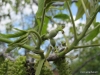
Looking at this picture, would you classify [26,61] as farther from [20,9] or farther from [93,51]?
[93,51]

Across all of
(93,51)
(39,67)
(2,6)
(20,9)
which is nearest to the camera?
(39,67)

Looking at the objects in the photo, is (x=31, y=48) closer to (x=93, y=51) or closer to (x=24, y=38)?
(x=24, y=38)

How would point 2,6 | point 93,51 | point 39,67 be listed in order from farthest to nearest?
point 93,51 < point 2,6 < point 39,67

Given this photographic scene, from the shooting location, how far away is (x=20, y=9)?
386 centimetres

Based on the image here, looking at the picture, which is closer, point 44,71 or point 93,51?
point 44,71

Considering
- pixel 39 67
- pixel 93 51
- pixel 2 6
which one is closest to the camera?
pixel 39 67

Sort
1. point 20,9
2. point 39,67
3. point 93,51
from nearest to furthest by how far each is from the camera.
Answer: point 39,67 < point 20,9 < point 93,51

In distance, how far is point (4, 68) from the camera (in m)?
0.76

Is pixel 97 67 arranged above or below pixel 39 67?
below

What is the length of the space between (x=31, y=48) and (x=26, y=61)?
0.23 feet

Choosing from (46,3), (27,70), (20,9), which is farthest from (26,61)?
(20,9)

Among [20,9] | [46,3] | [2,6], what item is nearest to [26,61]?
[46,3]

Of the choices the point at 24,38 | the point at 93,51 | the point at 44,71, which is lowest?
the point at 93,51

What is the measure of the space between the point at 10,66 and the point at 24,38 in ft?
0.35
